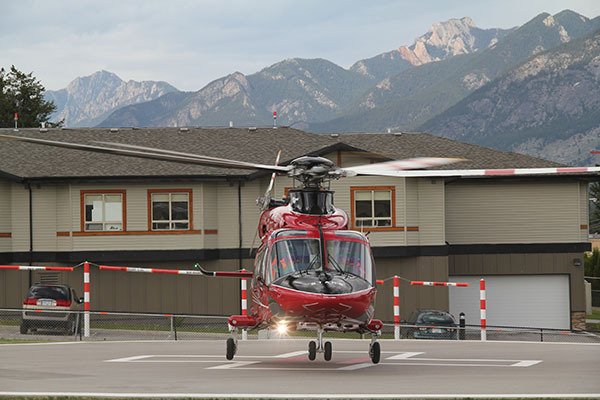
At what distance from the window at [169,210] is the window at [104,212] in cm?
116

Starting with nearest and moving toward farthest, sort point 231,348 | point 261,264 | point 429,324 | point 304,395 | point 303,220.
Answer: point 304,395, point 303,220, point 261,264, point 231,348, point 429,324

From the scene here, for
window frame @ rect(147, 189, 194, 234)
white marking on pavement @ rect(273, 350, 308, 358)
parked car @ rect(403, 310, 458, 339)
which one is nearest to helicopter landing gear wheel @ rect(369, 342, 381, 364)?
white marking on pavement @ rect(273, 350, 308, 358)

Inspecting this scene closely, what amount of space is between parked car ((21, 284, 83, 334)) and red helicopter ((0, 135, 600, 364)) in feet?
48.6

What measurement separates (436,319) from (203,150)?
47.9ft

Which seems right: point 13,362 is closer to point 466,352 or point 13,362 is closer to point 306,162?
point 306,162

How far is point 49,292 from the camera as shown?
39625 millimetres

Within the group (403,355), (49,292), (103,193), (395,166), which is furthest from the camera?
(103,193)

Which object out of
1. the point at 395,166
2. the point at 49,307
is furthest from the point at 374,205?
the point at 395,166

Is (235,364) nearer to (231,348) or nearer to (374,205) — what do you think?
(231,348)

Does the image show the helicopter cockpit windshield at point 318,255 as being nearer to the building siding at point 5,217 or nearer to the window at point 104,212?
the window at point 104,212

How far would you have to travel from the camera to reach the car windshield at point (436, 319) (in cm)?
4247

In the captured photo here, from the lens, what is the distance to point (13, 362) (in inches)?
864

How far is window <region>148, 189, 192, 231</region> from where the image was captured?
4950cm

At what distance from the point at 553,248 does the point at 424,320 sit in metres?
13.4
